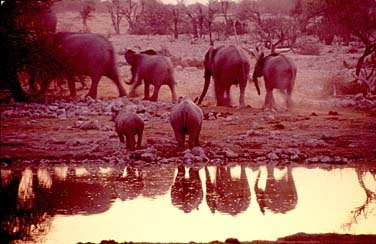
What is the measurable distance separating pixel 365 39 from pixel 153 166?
692 centimetres

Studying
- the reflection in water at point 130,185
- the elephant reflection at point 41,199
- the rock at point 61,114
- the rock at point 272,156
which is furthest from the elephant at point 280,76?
the elephant reflection at point 41,199

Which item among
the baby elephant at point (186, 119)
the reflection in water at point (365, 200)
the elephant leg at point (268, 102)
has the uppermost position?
the baby elephant at point (186, 119)

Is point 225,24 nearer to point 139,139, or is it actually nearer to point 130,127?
point 139,139

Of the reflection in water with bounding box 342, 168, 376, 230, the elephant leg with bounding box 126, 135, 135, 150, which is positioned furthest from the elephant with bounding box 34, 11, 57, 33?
the reflection in water with bounding box 342, 168, 376, 230

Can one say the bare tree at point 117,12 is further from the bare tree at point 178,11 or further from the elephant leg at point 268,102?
the elephant leg at point 268,102

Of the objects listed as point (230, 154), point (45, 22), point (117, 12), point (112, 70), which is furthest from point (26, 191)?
point (117, 12)

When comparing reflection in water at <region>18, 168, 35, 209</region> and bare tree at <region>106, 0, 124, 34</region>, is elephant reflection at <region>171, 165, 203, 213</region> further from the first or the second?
bare tree at <region>106, 0, 124, 34</region>

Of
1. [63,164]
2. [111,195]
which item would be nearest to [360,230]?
[111,195]

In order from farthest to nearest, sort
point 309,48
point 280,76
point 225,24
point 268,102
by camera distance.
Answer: point 225,24, point 309,48, point 280,76, point 268,102

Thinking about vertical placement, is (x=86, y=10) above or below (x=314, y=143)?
above

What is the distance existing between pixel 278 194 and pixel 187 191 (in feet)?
2.41

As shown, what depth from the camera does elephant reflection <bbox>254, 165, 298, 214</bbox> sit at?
644cm

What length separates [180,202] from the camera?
260 inches

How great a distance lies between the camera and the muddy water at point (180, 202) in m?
5.69
